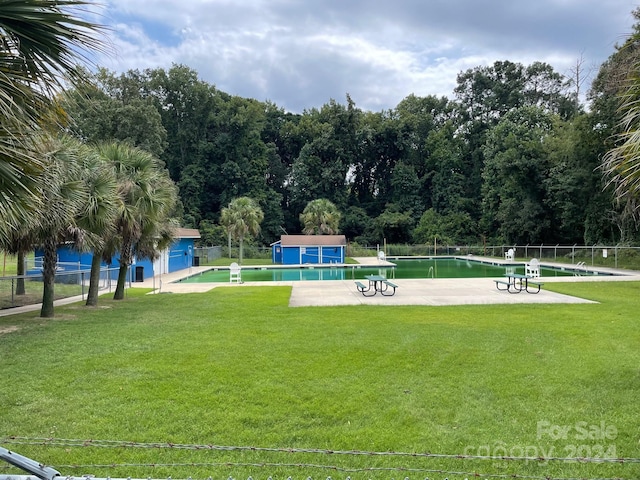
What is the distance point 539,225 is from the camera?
3866 cm

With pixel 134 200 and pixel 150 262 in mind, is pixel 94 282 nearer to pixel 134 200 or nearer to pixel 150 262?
pixel 134 200

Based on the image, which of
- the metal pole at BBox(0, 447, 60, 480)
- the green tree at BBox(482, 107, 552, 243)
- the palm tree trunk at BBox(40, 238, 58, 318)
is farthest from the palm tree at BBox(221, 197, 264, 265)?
the metal pole at BBox(0, 447, 60, 480)

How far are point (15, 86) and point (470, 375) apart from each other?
568 centimetres

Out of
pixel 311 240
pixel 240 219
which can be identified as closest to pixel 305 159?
pixel 240 219

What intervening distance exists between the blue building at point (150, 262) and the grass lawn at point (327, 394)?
6.67 m

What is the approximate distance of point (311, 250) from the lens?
36062 mm

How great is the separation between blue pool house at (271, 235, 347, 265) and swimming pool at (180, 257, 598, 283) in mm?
2538

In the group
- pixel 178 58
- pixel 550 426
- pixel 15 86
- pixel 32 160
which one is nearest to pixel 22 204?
pixel 32 160

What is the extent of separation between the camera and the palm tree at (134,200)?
1273 cm

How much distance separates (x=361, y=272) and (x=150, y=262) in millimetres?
12862

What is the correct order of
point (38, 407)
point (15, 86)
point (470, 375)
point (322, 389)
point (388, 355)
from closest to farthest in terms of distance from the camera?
point (15, 86) < point (38, 407) < point (322, 389) < point (470, 375) < point (388, 355)

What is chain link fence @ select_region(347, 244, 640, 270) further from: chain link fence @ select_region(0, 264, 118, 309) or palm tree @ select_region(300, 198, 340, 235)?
chain link fence @ select_region(0, 264, 118, 309)

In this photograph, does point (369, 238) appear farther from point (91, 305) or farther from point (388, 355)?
point (388, 355)

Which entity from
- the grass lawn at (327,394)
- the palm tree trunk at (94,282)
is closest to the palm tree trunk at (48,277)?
Result: the grass lawn at (327,394)
